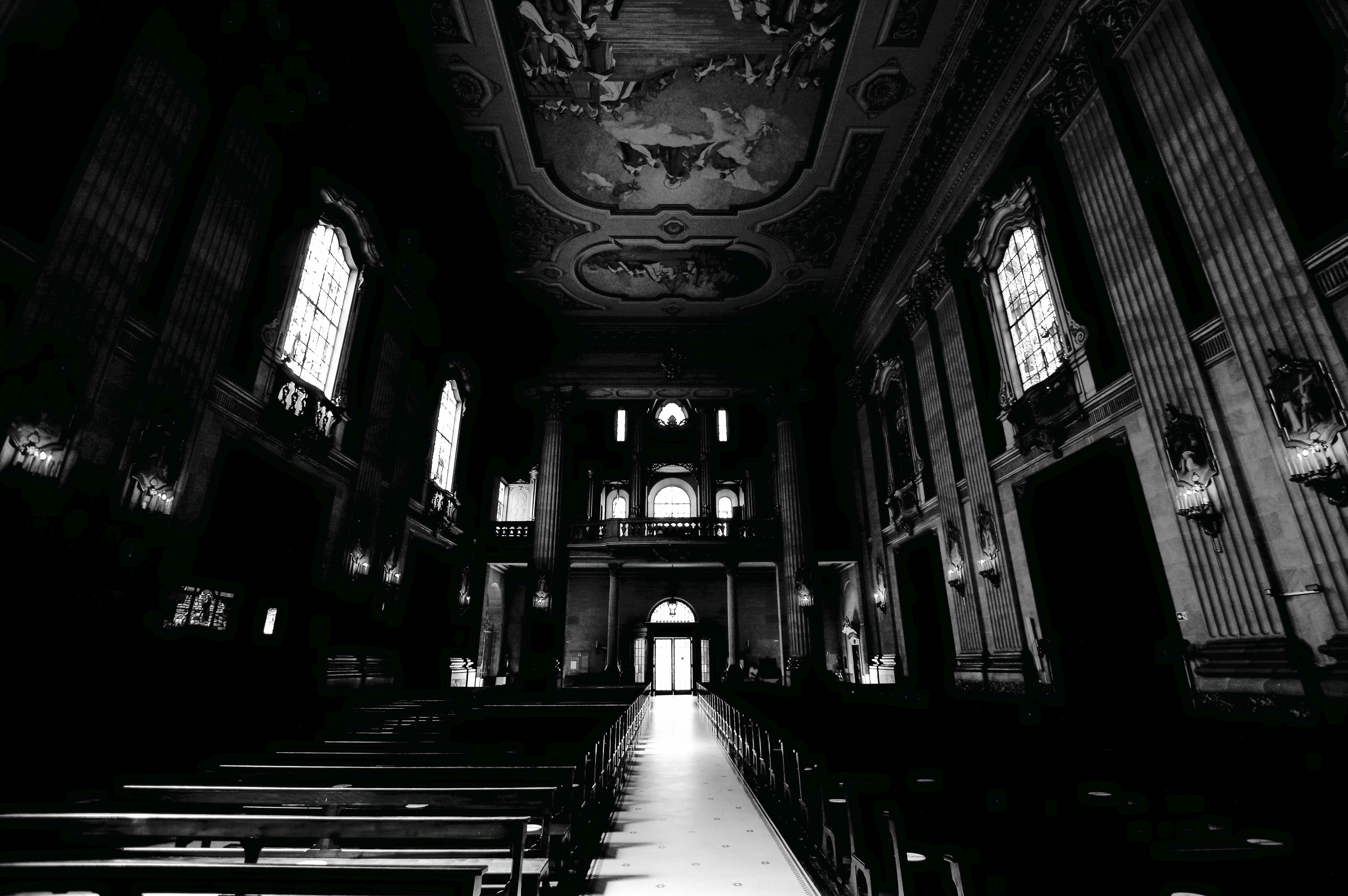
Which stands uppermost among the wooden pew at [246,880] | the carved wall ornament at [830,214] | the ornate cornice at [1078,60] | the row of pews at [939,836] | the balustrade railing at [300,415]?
the carved wall ornament at [830,214]

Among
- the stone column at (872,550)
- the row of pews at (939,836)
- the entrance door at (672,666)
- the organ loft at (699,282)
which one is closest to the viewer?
the row of pews at (939,836)

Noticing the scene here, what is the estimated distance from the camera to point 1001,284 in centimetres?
1046

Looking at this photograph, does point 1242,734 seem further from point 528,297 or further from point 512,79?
point 528,297

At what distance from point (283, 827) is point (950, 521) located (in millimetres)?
11434

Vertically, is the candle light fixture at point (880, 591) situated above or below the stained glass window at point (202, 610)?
above

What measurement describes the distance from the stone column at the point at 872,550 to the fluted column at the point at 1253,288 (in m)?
9.32

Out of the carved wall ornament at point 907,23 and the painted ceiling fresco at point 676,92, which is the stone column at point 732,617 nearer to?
the painted ceiling fresco at point 676,92

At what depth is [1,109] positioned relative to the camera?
15.3 feet

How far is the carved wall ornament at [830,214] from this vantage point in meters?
12.3

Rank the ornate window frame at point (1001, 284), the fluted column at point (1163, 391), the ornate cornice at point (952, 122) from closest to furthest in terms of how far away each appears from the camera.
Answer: the fluted column at point (1163, 391), the ornate window frame at point (1001, 284), the ornate cornice at point (952, 122)

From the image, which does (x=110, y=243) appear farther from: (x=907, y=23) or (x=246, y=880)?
(x=907, y=23)

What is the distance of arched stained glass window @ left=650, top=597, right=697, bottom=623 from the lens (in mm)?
20641

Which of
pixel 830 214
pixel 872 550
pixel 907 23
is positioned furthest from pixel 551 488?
pixel 907 23

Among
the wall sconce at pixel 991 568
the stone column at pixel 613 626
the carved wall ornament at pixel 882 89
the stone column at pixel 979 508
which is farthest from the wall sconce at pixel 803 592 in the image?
the carved wall ornament at pixel 882 89
